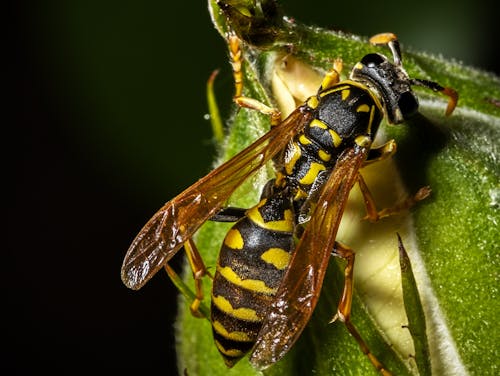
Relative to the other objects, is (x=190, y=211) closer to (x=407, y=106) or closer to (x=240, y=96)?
(x=240, y=96)

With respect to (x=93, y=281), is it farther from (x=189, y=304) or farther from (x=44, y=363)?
(x=189, y=304)

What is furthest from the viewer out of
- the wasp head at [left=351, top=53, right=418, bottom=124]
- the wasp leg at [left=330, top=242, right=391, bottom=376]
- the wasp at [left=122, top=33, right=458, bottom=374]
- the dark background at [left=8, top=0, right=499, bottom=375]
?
the dark background at [left=8, top=0, right=499, bottom=375]

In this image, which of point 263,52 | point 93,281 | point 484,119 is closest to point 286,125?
point 263,52

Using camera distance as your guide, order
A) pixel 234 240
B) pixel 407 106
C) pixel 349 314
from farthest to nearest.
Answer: pixel 234 240 → pixel 407 106 → pixel 349 314

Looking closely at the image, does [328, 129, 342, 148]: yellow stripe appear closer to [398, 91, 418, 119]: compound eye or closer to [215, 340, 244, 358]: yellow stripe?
[398, 91, 418, 119]: compound eye

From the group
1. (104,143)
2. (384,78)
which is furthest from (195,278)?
(104,143)

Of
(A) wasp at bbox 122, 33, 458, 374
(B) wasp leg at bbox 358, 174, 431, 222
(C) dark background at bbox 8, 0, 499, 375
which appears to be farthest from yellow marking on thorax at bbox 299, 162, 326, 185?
(C) dark background at bbox 8, 0, 499, 375

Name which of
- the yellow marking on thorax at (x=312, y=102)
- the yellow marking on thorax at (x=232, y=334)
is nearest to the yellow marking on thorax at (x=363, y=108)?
the yellow marking on thorax at (x=312, y=102)

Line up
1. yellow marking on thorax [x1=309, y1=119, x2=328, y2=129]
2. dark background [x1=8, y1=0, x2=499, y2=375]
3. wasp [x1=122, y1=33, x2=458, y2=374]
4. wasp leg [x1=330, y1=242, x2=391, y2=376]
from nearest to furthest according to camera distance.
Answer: wasp leg [x1=330, y1=242, x2=391, y2=376]
wasp [x1=122, y1=33, x2=458, y2=374]
yellow marking on thorax [x1=309, y1=119, x2=328, y2=129]
dark background [x1=8, y1=0, x2=499, y2=375]
